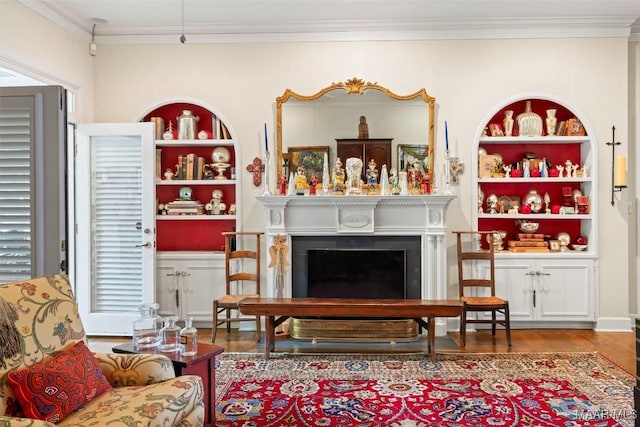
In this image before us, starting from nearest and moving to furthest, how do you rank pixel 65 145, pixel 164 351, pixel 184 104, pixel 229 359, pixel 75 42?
pixel 164 351
pixel 65 145
pixel 229 359
pixel 75 42
pixel 184 104

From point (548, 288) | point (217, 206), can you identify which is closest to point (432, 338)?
point (548, 288)

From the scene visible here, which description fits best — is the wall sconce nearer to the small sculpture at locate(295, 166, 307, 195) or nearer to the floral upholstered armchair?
the small sculpture at locate(295, 166, 307, 195)

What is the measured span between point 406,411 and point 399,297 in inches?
83.9

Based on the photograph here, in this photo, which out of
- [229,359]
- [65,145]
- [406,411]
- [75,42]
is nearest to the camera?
[406,411]

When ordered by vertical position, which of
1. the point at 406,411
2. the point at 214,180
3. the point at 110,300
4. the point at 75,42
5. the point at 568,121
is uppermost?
the point at 75,42

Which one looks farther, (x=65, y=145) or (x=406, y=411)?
(x=65, y=145)

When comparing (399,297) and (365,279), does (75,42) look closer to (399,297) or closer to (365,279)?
(365,279)

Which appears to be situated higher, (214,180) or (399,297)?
(214,180)

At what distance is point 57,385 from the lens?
222cm

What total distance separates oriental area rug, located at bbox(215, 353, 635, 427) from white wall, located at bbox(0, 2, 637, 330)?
165cm

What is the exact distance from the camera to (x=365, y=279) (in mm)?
5449

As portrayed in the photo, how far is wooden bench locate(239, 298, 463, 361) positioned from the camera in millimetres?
4465

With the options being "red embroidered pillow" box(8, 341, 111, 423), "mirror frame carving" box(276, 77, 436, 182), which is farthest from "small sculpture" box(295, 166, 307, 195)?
"red embroidered pillow" box(8, 341, 111, 423)

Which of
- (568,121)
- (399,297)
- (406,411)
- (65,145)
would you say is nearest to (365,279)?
(399,297)
